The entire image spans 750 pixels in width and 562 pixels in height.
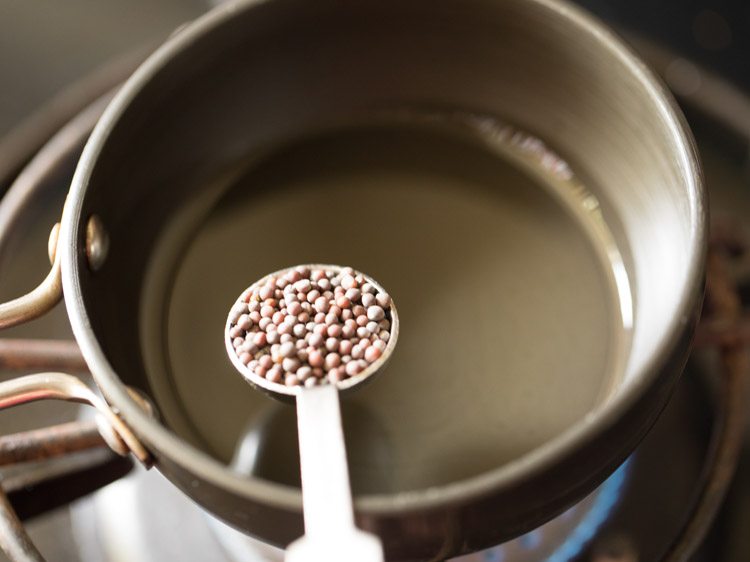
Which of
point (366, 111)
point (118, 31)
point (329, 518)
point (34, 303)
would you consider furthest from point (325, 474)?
point (118, 31)

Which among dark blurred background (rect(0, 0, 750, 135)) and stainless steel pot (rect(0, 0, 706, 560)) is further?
dark blurred background (rect(0, 0, 750, 135))

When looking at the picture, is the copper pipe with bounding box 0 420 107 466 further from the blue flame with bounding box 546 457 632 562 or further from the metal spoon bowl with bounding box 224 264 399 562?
the blue flame with bounding box 546 457 632 562

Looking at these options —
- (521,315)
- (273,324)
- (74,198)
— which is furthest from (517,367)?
(74,198)

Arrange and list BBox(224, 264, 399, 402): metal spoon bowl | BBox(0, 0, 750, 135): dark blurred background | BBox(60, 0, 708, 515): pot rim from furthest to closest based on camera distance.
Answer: BBox(0, 0, 750, 135): dark blurred background → BBox(224, 264, 399, 402): metal spoon bowl → BBox(60, 0, 708, 515): pot rim

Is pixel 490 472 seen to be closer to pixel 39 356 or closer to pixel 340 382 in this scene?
pixel 340 382

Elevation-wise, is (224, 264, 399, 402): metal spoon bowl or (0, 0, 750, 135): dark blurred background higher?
(0, 0, 750, 135): dark blurred background

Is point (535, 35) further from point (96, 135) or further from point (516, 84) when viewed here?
point (96, 135)

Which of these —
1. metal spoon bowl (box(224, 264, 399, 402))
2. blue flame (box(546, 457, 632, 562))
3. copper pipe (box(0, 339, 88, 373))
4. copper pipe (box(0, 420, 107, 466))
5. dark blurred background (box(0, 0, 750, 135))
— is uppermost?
dark blurred background (box(0, 0, 750, 135))

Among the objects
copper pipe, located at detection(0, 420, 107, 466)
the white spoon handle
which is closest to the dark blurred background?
copper pipe, located at detection(0, 420, 107, 466)
